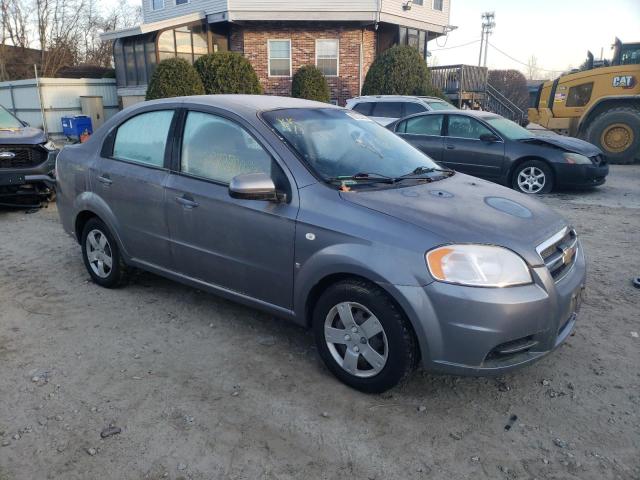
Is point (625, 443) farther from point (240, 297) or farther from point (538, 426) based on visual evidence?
point (240, 297)

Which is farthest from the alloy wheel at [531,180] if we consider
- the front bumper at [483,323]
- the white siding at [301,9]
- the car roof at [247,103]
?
the white siding at [301,9]

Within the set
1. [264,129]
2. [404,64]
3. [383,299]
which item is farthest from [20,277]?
[404,64]

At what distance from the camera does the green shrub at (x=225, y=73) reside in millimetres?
17844

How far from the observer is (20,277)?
5043 mm

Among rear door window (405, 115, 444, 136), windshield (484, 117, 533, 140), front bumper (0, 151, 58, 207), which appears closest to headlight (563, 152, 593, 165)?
windshield (484, 117, 533, 140)

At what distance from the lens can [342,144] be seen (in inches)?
145

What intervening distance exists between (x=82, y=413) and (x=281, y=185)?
1733 millimetres

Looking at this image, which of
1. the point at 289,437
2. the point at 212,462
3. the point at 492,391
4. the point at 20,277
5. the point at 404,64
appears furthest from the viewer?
the point at 404,64

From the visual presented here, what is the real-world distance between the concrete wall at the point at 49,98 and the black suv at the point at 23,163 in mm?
14941

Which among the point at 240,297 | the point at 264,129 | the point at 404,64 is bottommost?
the point at 240,297

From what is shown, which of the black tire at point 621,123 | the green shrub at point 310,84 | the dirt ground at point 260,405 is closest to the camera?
the dirt ground at point 260,405

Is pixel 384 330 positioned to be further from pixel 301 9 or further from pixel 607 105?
pixel 301 9

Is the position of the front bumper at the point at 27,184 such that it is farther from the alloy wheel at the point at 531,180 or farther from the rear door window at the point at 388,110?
the rear door window at the point at 388,110

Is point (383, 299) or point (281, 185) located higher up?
point (281, 185)
